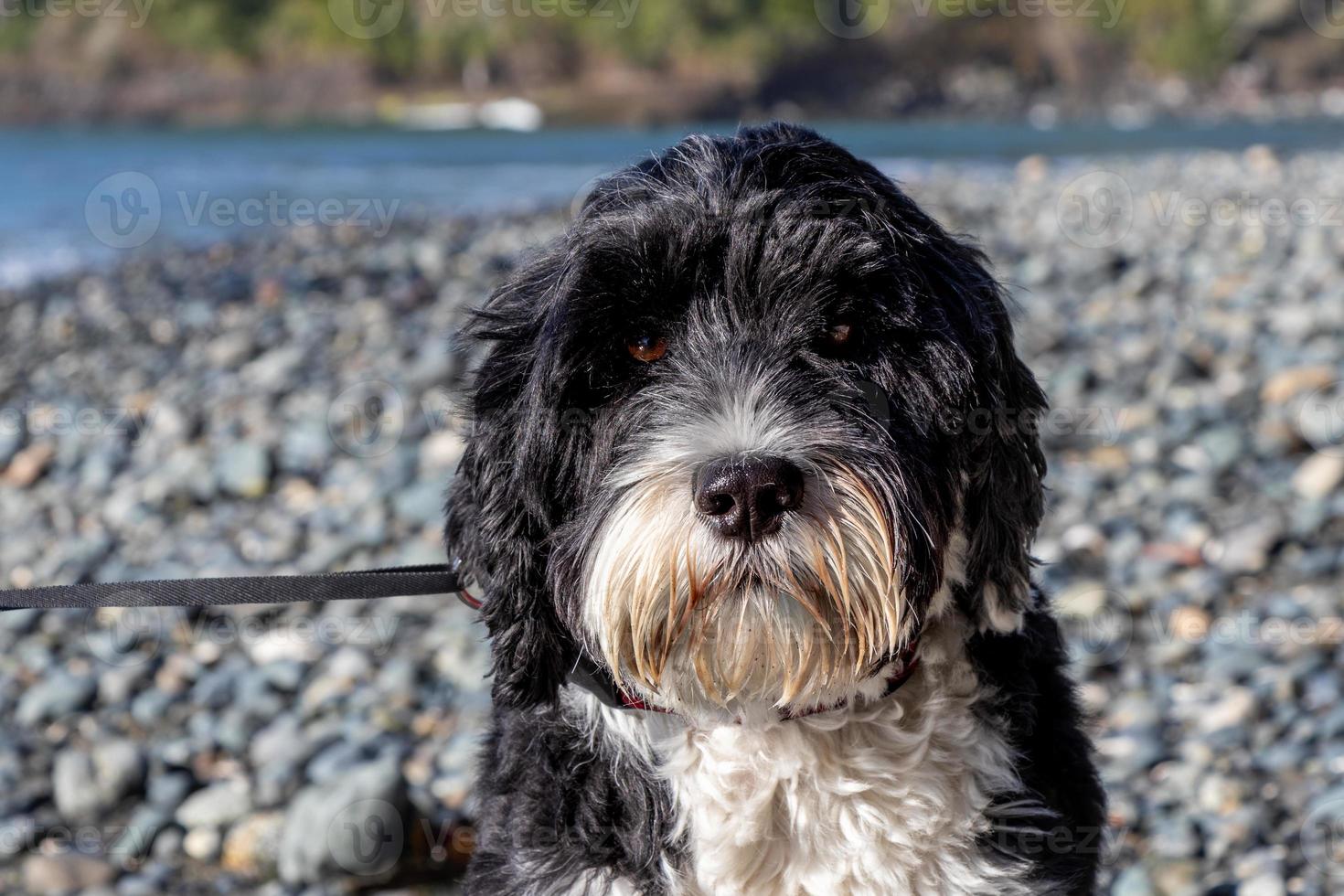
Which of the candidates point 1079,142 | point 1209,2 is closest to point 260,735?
point 1079,142

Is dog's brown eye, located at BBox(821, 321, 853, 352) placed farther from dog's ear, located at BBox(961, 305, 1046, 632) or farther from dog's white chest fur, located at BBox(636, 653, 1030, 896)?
dog's white chest fur, located at BBox(636, 653, 1030, 896)

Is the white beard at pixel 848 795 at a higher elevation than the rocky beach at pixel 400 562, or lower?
higher

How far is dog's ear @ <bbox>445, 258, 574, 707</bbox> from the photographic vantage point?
261 cm

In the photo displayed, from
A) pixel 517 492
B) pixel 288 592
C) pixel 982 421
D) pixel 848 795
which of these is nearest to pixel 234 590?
pixel 288 592

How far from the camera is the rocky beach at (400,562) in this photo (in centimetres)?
437

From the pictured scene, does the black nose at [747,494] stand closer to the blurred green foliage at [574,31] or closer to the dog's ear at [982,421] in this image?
the dog's ear at [982,421]

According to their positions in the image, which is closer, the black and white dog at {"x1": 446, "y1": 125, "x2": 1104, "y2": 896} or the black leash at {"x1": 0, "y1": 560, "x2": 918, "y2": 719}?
the black and white dog at {"x1": 446, "y1": 125, "x2": 1104, "y2": 896}

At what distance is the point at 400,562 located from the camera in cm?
667

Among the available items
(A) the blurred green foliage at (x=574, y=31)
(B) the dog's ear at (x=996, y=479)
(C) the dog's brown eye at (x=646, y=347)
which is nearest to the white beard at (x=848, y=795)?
(B) the dog's ear at (x=996, y=479)

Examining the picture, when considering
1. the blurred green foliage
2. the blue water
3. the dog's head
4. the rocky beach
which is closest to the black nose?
the dog's head

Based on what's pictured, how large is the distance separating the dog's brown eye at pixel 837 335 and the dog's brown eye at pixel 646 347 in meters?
0.30

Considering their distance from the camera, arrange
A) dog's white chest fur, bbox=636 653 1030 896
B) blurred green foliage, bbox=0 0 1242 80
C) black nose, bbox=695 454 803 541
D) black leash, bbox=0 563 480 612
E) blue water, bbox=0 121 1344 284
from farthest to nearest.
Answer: blurred green foliage, bbox=0 0 1242 80 < blue water, bbox=0 121 1344 284 < black leash, bbox=0 563 480 612 < dog's white chest fur, bbox=636 653 1030 896 < black nose, bbox=695 454 803 541

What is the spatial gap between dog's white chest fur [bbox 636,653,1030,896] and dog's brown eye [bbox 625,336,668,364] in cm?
75

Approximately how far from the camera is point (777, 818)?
2.71 meters
